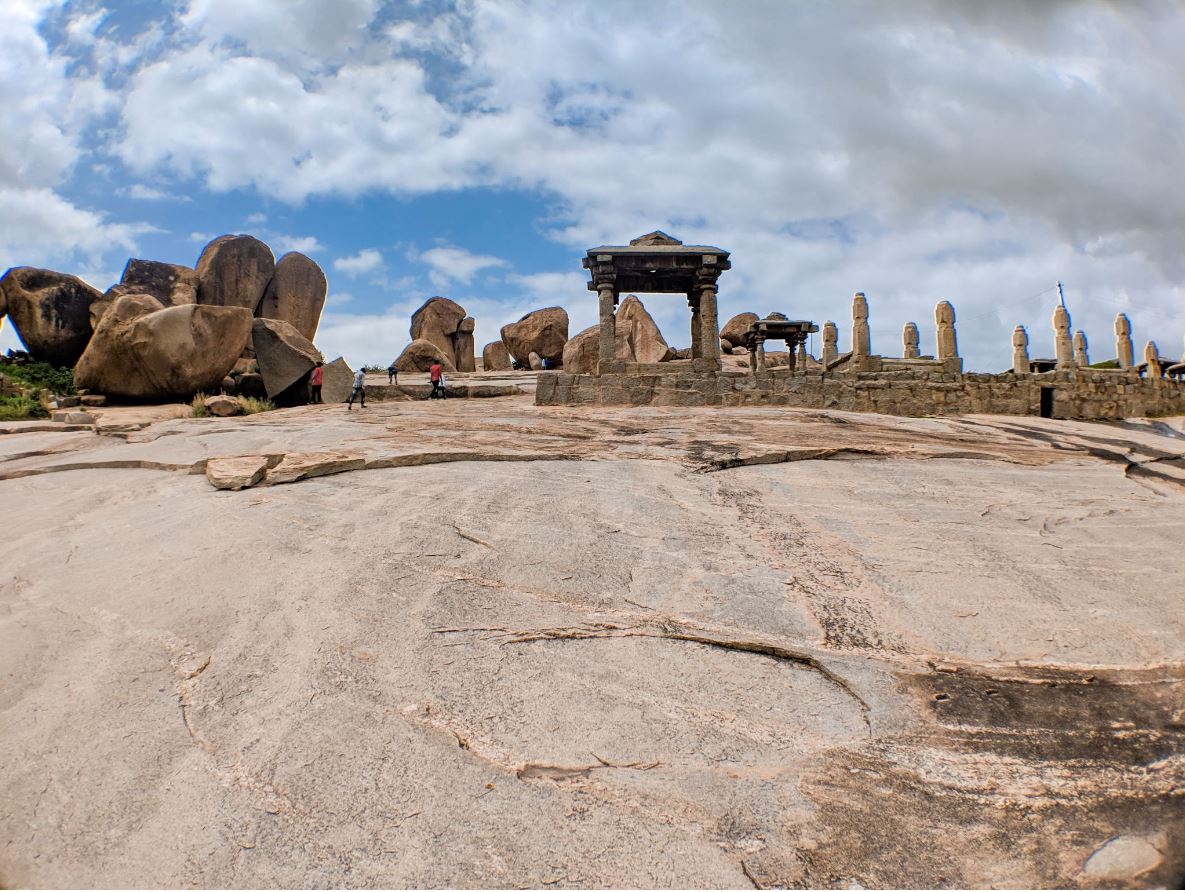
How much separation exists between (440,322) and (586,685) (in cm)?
2789

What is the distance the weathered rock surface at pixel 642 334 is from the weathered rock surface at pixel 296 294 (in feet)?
38.8

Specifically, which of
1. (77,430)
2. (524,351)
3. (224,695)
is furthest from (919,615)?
(524,351)

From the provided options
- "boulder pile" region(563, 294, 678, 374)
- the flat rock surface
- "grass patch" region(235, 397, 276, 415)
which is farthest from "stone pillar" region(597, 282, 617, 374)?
"boulder pile" region(563, 294, 678, 374)

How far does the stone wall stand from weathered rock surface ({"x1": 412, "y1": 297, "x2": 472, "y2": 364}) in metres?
18.4

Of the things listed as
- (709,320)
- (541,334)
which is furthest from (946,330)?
(541,334)

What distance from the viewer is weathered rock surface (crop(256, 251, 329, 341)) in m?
24.8

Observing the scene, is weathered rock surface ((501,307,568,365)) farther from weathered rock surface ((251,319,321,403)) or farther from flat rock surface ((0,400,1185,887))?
flat rock surface ((0,400,1185,887))

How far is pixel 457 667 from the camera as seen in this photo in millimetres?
2779

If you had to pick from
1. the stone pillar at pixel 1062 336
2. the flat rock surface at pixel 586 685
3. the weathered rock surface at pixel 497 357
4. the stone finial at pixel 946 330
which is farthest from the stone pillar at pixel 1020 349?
the flat rock surface at pixel 586 685

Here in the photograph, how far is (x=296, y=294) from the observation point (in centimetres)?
2527

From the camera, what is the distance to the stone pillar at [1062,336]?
2381cm

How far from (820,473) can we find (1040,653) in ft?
9.59

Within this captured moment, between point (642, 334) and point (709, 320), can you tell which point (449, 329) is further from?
point (709, 320)

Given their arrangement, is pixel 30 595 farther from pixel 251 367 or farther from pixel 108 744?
pixel 251 367
